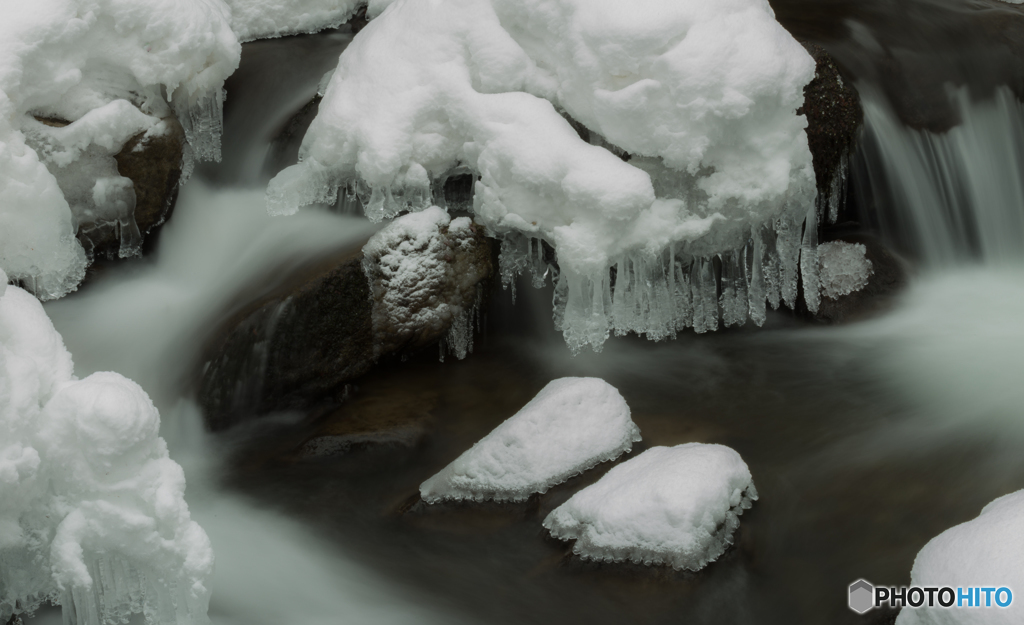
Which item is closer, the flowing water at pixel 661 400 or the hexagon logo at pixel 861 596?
the hexagon logo at pixel 861 596

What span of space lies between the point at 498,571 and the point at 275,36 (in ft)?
12.9

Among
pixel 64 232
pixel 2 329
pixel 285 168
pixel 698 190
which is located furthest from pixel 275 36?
pixel 2 329

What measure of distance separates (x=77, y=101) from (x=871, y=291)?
393cm

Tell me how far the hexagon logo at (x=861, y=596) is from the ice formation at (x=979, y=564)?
230 millimetres

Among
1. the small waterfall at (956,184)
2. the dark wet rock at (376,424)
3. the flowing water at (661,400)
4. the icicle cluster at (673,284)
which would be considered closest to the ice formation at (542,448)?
the flowing water at (661,400)

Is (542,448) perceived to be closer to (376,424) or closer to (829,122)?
(376,424)

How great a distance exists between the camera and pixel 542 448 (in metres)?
4.11

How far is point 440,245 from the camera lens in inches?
185

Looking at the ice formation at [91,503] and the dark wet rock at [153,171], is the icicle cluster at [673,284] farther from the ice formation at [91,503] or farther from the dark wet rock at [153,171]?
the ice formation at [91,503]

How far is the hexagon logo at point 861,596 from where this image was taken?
3510 millimetres

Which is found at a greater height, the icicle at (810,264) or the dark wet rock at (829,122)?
the dark wet rock at (829,122)

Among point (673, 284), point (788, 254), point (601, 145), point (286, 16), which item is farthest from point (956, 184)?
point (286, 16)

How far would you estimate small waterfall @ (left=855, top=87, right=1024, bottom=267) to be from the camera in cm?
535

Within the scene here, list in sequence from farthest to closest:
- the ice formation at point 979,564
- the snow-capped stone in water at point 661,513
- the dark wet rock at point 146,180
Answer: the dark wet rock at point 146,180
the snow-capped stone in water at point 661,513
the ice formation at point 979,564
